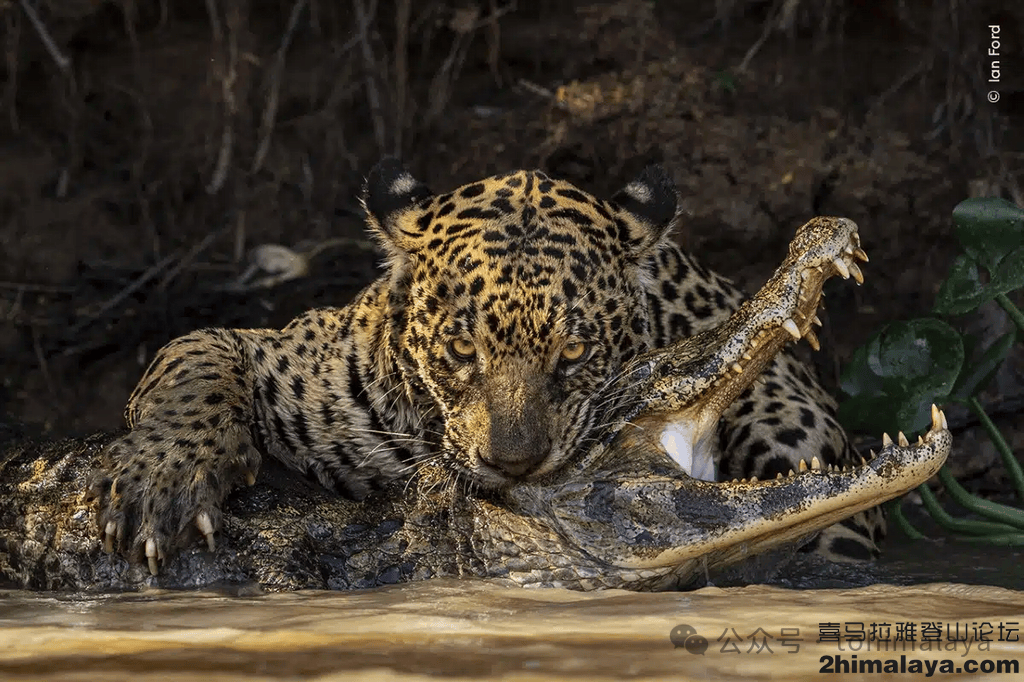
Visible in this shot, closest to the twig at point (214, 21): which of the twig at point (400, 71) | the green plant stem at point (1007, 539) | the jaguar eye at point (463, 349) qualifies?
the twig at point (400, 71)

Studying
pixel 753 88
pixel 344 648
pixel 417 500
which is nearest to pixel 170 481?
pixel 417 500

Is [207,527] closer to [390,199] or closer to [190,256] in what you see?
[390,199]

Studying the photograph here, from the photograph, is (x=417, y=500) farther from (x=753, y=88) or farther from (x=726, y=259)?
(x=753, y=88)

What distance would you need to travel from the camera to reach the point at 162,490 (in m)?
4.60

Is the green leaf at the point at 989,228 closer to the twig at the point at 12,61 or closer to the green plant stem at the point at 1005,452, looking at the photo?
the green plant stem at the point at 1005,452

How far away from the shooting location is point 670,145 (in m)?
8.26

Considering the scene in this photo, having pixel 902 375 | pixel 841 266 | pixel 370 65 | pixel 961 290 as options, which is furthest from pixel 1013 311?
pixel 370 65

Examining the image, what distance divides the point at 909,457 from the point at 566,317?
4.95 ft

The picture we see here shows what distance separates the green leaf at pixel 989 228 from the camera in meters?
5.70

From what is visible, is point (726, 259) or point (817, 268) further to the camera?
point (726, 259)

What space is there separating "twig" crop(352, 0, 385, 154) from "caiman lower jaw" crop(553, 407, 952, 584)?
5.03 meters

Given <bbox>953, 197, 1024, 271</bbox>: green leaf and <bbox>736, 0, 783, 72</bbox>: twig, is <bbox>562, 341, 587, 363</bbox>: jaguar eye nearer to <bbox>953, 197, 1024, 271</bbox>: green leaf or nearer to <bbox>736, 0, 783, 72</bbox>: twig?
<bbox>953, 197, 1024, 271</bbox>: green leaf

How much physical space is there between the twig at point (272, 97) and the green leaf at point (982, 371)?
16.2 ft

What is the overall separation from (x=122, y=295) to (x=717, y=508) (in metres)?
5.13
